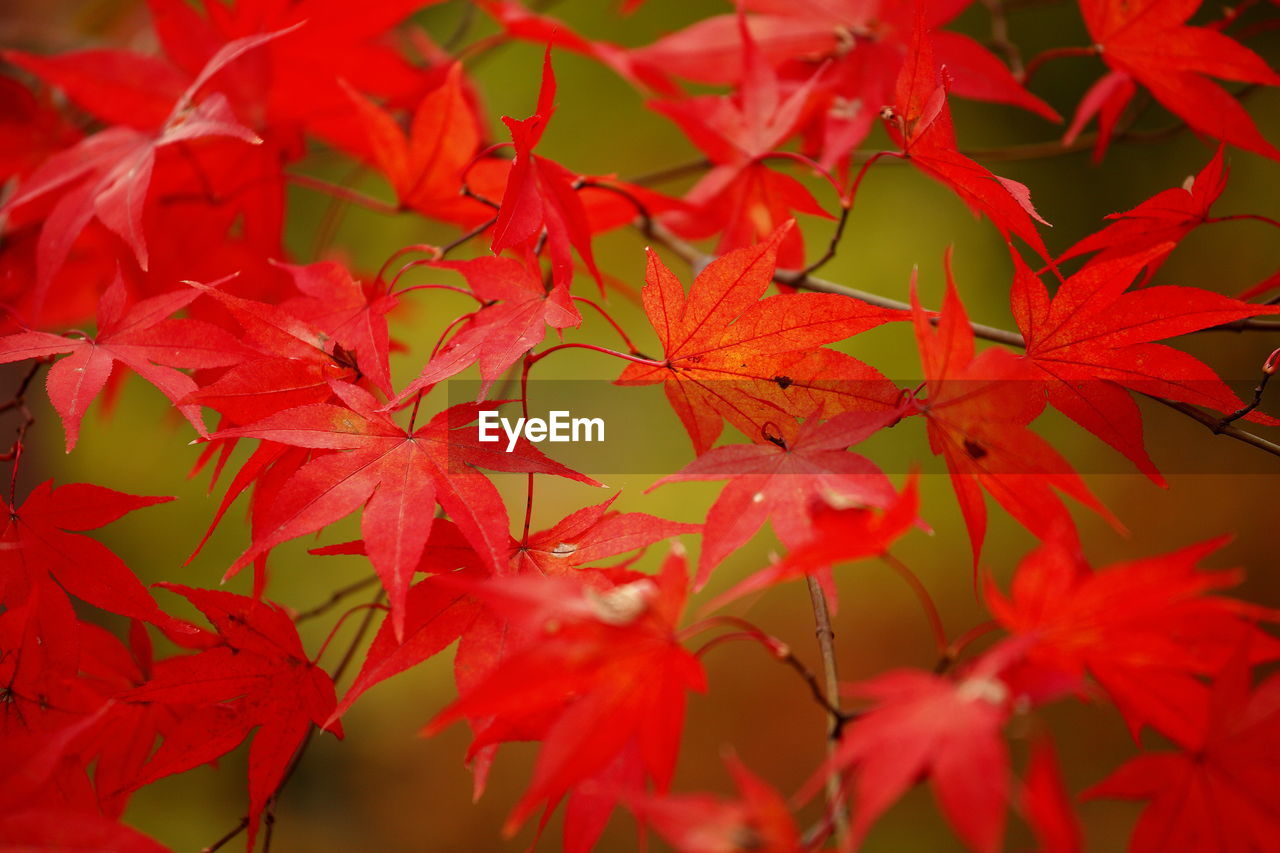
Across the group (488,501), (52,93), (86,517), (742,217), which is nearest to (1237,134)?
(742,217)

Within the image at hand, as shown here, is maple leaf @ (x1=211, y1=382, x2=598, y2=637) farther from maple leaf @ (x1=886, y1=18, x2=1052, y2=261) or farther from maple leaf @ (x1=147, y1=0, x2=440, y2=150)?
maple leaf @ (x1=147, y1=0, x2=440, y2=150)

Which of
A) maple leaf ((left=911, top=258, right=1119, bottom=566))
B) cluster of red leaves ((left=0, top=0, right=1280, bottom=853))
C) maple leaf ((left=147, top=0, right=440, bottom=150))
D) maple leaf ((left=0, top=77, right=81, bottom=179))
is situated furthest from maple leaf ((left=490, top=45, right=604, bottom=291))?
maple leaf ((left=0, top=77, right=81, bottom=179))

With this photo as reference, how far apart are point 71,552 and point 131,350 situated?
12 cm

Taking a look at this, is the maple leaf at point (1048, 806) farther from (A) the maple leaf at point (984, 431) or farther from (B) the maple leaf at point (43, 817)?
(B) the maple leaf at point (43, 817)

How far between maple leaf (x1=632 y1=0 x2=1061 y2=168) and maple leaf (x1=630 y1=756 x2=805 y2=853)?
490 mm

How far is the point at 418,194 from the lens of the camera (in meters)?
0.69

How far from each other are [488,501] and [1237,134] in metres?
0.58

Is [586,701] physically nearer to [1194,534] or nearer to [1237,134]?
[1237,134]

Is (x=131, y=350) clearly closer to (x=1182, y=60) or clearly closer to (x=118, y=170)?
(x=118, y=170)

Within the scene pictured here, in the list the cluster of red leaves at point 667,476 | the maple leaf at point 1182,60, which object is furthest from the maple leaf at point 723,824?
the maple leaf at point 1182,60

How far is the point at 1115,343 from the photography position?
18.7 inches

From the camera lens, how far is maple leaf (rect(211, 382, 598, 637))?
41 cm

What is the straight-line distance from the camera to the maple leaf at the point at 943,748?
26 cm

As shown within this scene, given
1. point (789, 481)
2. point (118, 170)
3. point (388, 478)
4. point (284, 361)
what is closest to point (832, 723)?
point (789, 481)
